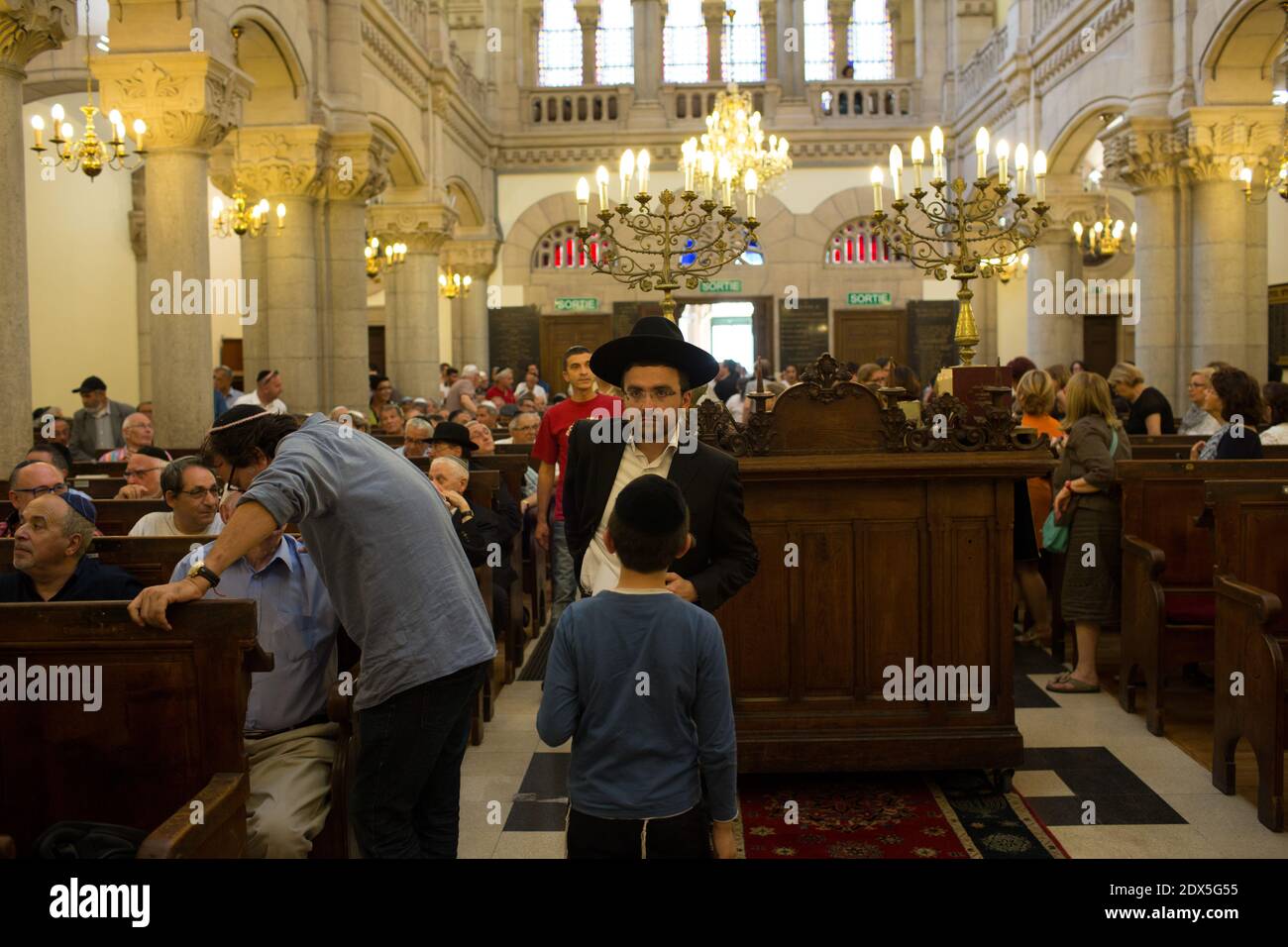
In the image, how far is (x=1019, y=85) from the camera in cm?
1742

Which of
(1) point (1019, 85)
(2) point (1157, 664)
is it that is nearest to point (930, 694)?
(2) point (1157, 664)

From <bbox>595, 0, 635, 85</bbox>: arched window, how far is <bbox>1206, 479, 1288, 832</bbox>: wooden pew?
63.4 feet

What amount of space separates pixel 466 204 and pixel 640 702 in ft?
62.7

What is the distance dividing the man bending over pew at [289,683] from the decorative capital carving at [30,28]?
4764mm

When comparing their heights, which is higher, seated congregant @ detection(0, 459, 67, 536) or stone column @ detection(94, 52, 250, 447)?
stone column @ detection(94, 52, 250, 447)

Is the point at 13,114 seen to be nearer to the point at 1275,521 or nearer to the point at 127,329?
the point at 1275,521

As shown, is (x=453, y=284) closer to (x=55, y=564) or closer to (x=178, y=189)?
(x=178, y=189)

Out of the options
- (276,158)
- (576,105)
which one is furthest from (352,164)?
(576,105)

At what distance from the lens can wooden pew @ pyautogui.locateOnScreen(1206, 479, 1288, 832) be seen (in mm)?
4430

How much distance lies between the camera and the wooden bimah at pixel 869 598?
15.8 feet

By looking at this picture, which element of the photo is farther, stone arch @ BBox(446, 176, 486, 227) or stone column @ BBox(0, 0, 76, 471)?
stone arch @ BBox(446, 176, 486, 227)

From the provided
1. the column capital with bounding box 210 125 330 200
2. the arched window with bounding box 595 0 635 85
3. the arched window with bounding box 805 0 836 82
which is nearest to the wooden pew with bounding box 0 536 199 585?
the column capital with bounding box 210 125 330 200

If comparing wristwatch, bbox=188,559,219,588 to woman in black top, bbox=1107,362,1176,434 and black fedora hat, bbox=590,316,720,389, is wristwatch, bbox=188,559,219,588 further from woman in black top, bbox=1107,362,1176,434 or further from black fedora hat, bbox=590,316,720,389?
woman in black top, bbox=1107,362,1176,434

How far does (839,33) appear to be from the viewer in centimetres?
2266
